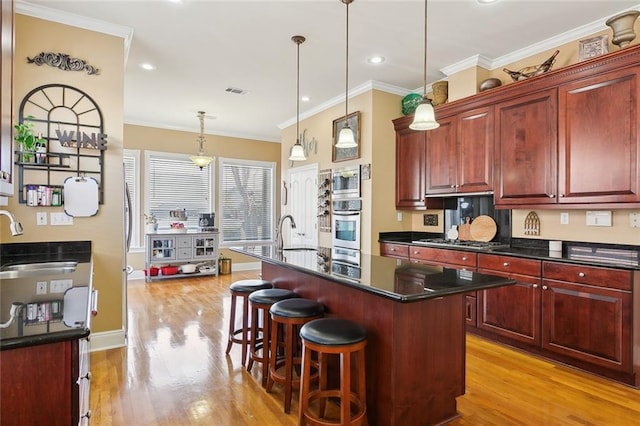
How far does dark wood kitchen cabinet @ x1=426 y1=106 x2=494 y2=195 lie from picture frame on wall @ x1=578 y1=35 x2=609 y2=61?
2.80 feet

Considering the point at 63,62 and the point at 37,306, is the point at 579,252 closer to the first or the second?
the point at 37,306

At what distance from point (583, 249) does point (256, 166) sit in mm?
6248

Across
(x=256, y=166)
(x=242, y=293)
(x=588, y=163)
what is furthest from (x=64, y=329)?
(x=256, y=166)

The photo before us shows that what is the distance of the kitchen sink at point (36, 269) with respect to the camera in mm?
2236

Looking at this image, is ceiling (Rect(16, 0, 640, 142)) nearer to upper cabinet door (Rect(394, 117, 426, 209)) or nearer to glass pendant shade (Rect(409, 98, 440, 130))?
upper cabinet door (Rect(394, 117, 426, 209))

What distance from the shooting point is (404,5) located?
9.70ft

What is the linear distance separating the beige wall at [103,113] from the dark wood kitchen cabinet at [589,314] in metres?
3.87

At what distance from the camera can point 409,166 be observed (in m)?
4.72

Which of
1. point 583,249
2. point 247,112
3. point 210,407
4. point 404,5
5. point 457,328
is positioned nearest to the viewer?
point 457,328

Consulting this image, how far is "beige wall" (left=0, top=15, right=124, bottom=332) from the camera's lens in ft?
9.81

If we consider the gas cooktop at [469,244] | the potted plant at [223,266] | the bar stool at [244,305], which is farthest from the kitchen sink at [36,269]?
the potted plant at [223,266]

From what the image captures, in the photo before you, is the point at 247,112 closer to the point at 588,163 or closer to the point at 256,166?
the point at 256,166

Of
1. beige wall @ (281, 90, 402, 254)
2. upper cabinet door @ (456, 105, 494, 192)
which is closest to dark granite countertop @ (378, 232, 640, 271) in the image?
upper cabinet door @ (456, 105, 494, 192)

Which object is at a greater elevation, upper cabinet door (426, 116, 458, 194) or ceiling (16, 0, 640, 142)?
ceiling (16, 0, 640, 142)
